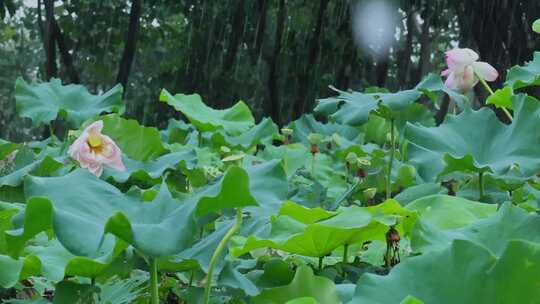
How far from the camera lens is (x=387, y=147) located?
7.46 ft

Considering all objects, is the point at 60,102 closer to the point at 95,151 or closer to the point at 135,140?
the point at 135,140

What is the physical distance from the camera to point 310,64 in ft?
20.6

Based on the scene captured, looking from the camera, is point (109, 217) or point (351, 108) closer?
point (109, 217)

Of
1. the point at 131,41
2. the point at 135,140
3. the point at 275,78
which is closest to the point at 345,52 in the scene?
the point at 275,78

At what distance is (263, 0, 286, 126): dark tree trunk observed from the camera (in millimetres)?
6184

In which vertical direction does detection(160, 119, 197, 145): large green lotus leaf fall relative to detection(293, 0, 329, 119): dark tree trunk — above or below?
above

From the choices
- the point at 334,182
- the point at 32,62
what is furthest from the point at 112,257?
the point at 32,62

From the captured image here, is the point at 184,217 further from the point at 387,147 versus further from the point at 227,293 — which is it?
the point at 387,147

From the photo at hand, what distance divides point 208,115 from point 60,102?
37 centimetres

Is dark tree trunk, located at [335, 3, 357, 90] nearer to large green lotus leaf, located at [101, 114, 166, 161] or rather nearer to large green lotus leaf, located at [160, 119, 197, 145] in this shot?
large green lotus leaf, located at [160, 119, 197, 145]

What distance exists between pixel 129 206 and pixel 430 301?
327 millimetres

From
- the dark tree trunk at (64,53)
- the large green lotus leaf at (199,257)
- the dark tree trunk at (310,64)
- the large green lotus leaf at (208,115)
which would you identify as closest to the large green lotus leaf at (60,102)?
the large green lotus leaf at (208,115)

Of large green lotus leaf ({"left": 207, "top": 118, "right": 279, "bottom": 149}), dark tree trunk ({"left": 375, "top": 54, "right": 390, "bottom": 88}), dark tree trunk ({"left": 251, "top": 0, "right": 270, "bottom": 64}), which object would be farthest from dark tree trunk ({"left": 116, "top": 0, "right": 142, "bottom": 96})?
large green lotus leaf ({"left": 207, "top": 118, "right": 279, "bottom": 149})

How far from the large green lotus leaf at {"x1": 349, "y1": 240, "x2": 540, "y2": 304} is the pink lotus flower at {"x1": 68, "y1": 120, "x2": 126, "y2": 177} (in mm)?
732
